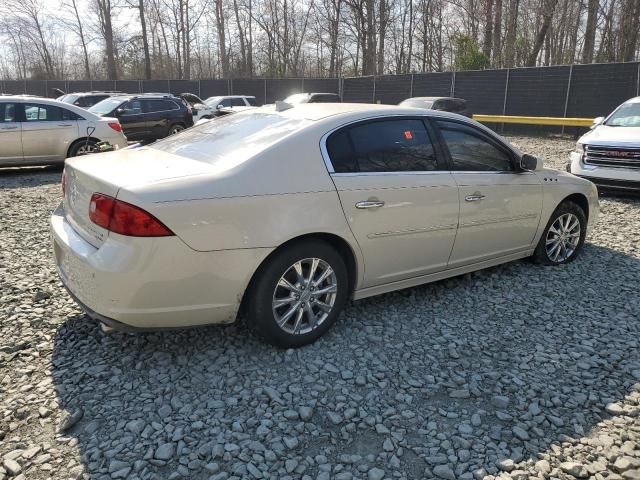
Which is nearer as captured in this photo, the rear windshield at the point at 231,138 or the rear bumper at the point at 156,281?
the rear bumper at the point at 156,281

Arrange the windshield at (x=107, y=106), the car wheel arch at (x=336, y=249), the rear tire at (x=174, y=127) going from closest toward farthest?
1. the car wheel arch at (x=336, y=249)
2. the windshield at (x=107, y=106)
3. the rear tire at (x=174, y=127)

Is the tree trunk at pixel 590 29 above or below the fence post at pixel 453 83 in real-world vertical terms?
above

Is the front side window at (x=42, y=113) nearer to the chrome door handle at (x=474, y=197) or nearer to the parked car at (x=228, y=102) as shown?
the chrome door handle at (x=474, y=197)

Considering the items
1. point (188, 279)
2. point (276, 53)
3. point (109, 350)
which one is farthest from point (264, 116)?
point (276, 53)

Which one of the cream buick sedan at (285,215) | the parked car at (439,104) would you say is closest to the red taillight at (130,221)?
the cream buick sedan at (285,215)

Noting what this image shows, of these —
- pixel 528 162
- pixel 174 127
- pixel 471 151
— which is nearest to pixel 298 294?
pixel 471 151

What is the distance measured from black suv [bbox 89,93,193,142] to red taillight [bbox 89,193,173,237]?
1275 cm

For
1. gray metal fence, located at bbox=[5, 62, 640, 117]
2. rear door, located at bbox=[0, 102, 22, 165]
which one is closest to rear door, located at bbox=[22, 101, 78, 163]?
rear door, located at bbox=[0, 102, 22, 165]

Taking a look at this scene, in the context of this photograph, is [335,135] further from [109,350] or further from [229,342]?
[109,350]

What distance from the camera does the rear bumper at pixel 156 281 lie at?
2.88 metres

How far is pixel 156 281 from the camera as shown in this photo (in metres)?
2.91

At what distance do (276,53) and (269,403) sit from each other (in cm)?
4253

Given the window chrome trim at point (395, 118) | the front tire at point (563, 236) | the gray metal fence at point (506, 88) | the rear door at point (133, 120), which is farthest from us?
the gray metal fence at point (506, 88)

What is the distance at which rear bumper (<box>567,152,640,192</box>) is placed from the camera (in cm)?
814
